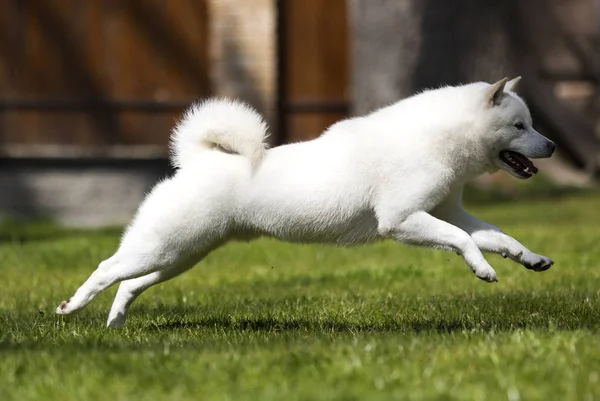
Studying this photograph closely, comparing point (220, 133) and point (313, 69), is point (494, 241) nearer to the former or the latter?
point (220, 133)

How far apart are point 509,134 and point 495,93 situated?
234mm

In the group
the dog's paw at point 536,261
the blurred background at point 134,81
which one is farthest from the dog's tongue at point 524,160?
the blurred background at point 134,81

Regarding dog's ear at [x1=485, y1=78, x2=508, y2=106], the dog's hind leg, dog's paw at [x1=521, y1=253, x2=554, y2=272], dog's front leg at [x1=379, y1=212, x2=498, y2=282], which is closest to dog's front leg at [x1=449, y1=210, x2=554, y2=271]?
dog's paw at [x1=521, y1=253, x2=554, y2=272]

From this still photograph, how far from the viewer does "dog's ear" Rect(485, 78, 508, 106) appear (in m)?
5.87

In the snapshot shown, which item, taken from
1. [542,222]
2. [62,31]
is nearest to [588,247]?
[542,222]

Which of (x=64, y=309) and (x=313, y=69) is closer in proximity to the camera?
(x=64, y=309)

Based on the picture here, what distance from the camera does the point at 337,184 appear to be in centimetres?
570

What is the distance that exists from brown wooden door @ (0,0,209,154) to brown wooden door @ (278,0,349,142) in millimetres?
1034

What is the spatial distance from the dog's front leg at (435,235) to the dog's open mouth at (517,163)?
65 cm

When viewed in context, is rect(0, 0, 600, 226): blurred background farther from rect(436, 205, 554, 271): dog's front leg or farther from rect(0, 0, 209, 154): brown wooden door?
rect(436, 205, 554, 271): dog's front leg

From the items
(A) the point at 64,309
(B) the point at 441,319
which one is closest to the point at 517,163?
(B) the point at 441,319

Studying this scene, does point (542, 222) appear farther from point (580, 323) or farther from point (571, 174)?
point (580, 323)

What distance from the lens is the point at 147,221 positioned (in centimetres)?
577

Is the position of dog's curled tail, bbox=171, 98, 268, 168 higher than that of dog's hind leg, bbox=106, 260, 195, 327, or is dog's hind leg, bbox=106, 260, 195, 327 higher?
dog's curled tail, bbox=171, 98, 268, 168
